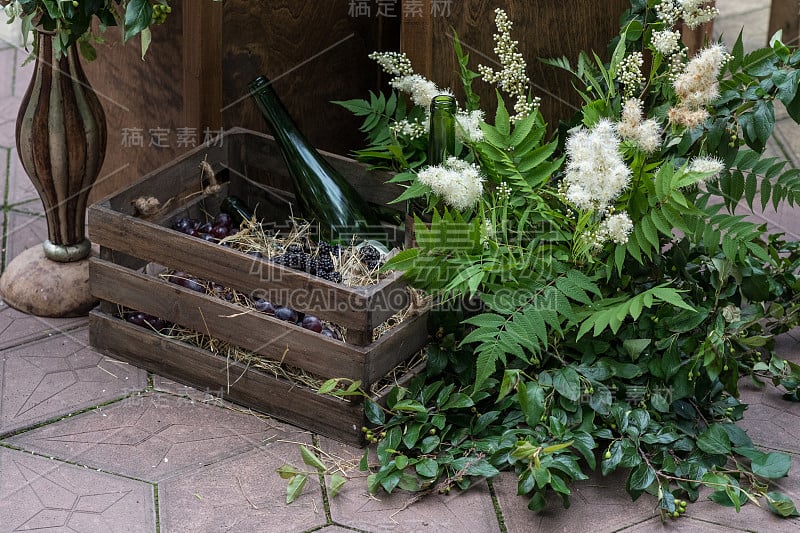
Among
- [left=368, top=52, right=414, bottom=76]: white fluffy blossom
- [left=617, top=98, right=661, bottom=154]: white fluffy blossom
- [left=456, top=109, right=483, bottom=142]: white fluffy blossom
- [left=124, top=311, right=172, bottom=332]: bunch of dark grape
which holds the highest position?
[left=368, top=52, right=414, bottom=76]: white fluffy blossom

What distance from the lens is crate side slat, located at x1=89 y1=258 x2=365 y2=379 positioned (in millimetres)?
2277

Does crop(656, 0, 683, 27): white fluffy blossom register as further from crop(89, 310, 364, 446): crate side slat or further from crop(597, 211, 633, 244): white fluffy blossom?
crop(89, 310, 364, 446): crate side slat

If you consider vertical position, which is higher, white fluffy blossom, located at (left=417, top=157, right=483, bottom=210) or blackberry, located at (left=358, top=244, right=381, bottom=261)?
white fluffy blossom, located at (left=417, top=157, right=483, bottom=210)

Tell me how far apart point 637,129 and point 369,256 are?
740mm

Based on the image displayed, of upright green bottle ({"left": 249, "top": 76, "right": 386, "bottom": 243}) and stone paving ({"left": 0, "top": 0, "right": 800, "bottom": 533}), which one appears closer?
stone paving ({"left": 0, "top": 0, "right": 800, "bottom": 533})

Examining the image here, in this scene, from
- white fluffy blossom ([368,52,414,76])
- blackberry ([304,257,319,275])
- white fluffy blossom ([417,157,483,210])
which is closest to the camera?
white fluffy blossom ([417,157,483,210])

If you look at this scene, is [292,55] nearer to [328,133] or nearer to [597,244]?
[328,133]

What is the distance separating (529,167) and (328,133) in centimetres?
106

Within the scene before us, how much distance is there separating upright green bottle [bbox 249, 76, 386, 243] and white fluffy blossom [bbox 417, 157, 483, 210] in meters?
0.43

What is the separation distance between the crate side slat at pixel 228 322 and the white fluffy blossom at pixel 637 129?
28.6 inches

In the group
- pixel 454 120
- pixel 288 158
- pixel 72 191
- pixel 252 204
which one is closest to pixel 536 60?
pixel 454 120

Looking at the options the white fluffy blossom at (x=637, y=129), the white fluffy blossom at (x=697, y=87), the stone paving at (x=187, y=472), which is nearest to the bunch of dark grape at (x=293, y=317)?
the stone paving at (x=187, y=472)

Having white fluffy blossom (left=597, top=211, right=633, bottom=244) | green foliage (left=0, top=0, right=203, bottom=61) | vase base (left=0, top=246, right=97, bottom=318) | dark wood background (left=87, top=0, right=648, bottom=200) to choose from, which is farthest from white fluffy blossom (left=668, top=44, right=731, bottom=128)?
vase base (left=0, top=246, right=97, bottom=318)

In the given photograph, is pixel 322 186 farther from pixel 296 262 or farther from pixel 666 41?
pixel 666 41
